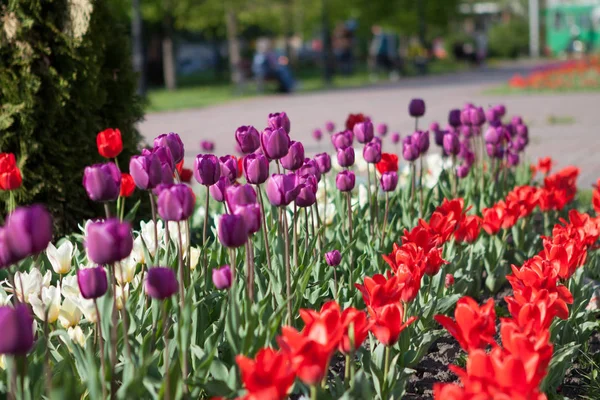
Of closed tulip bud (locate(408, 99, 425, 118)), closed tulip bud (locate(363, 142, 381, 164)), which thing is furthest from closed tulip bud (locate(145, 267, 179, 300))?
closed tulip bud (locate(408, 99, 425, 118))

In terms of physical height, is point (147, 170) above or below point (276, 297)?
above

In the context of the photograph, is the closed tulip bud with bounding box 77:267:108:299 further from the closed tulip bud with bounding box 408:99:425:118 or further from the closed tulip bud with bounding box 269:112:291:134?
the closed tulip bud with bounding box 408:99:425:118

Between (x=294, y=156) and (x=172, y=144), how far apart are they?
15.0 inches

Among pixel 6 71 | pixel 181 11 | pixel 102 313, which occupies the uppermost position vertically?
pixel 181 11

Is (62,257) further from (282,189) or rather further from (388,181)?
(388,181)

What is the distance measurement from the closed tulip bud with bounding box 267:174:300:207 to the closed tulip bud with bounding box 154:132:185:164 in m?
0.43

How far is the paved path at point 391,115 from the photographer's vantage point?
9977mm

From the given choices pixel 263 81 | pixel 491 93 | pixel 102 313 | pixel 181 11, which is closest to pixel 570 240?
pixel 102 313

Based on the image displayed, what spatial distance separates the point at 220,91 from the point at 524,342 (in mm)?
22489

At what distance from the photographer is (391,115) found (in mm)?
14500

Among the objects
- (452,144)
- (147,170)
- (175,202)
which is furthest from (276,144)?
(452,144)

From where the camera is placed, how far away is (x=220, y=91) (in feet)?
77.9

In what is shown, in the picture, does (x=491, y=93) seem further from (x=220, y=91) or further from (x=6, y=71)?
(x=6, y=71)

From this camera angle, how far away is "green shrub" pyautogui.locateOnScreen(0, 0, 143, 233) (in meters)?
3.84
